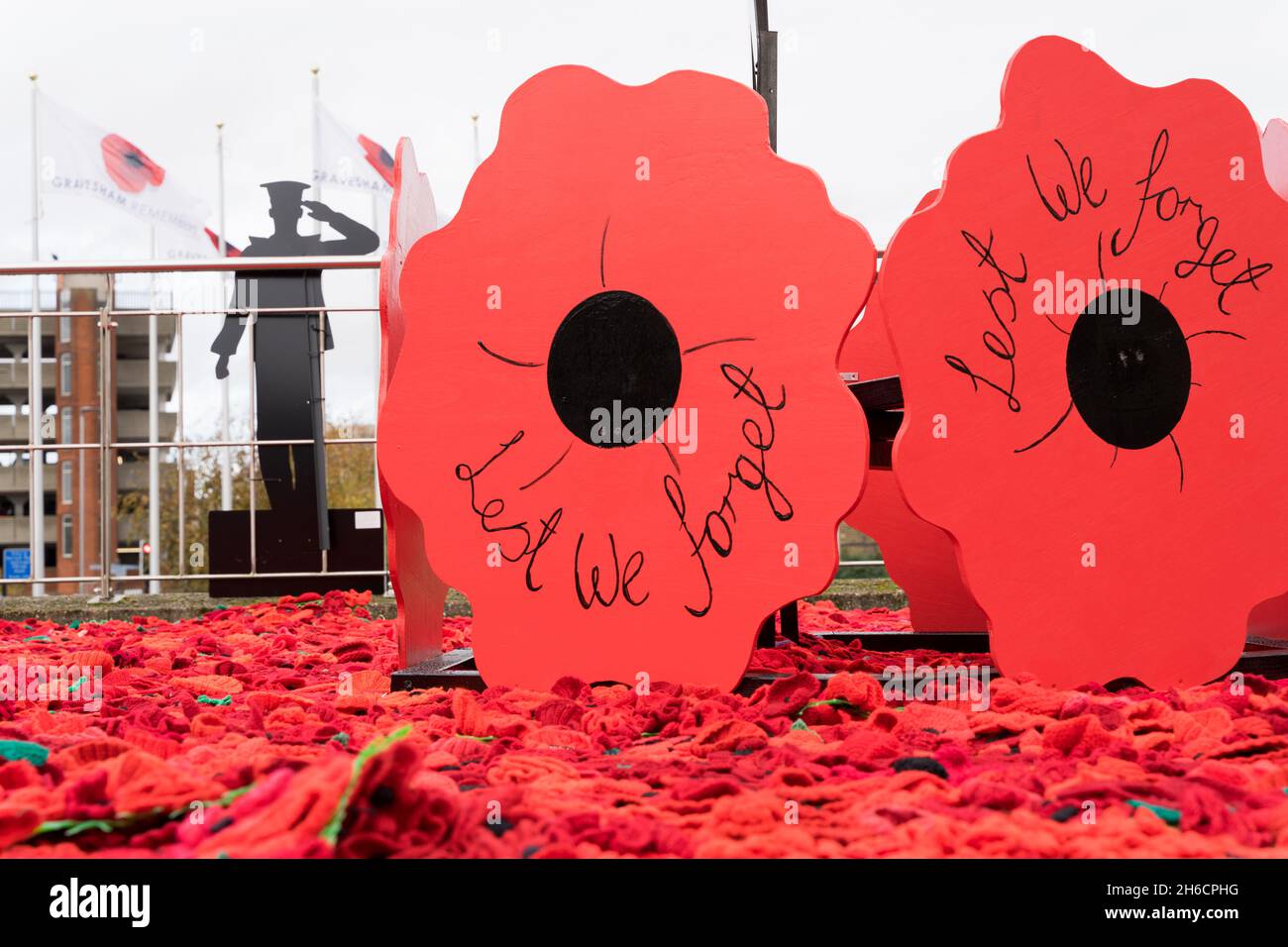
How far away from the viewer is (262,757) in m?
1.66

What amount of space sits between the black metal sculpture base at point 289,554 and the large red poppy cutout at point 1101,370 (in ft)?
10.5

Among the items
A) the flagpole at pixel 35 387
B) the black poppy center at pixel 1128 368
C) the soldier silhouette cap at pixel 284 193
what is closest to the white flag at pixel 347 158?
the flagpole at pixel 35 387

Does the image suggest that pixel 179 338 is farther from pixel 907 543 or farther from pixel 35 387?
pixel 907 543

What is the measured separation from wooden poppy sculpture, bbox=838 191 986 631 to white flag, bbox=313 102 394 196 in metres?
9.58

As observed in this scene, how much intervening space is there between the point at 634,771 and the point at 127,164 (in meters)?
12.6

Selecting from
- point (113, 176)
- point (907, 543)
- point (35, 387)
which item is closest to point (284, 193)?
point (35, 387)

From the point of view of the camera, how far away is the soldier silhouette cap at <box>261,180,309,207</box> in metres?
6.89

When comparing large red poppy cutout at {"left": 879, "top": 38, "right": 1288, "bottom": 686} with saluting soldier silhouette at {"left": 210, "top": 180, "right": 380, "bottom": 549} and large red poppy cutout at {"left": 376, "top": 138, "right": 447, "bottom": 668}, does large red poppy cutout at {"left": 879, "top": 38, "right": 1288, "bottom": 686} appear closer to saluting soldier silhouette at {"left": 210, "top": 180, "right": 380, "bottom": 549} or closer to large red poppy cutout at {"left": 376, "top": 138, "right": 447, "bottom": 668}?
large red poppy cutout at {"left": 376, "top": 138, "right": 447, "bottom": 668}

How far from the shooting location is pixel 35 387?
575 centimetres

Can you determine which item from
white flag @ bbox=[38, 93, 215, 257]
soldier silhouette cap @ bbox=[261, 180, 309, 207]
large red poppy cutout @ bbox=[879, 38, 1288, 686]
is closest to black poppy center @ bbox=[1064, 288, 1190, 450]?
large red poppy cutout @ bbox=[879, 38, 1288, 686]
